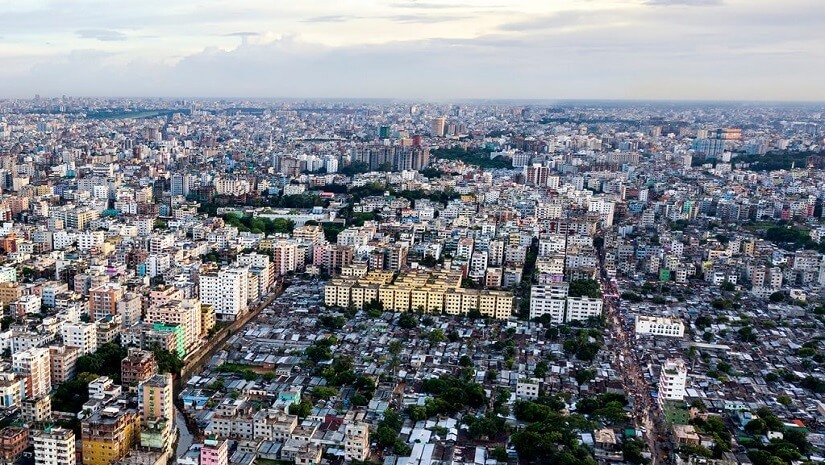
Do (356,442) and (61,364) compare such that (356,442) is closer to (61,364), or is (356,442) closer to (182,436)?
(182,436)

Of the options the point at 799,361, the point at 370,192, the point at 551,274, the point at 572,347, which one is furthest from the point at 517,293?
the point at 370,192

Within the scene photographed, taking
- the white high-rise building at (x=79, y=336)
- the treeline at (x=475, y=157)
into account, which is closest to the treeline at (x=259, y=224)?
the white high-rise building at (x=79, y=336)

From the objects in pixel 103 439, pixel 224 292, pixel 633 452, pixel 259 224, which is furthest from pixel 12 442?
pixel 259 224

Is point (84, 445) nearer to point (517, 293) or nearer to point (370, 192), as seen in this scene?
point (517, 293)

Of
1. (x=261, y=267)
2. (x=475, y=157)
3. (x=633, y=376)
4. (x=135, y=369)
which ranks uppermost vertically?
(x=475, y=157)

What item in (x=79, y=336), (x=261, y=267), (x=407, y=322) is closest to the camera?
(x=79, y=336)

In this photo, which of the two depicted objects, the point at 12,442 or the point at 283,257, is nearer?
the point at 12,442

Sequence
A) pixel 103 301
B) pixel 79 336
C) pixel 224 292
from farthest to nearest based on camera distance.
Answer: pixel 224 292 < pixel 103 301 < pixel 79 336
